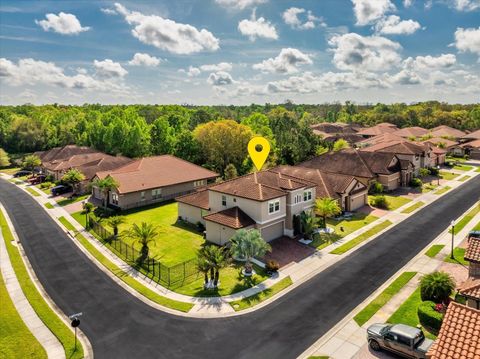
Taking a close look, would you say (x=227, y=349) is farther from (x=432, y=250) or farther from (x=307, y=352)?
(x=432, y=250)

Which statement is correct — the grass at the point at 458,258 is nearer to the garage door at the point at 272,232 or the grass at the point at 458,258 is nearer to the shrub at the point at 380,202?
the garage door at the point at 272,232

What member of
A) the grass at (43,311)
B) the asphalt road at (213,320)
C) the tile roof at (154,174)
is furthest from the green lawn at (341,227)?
the tile roof at (154,174)

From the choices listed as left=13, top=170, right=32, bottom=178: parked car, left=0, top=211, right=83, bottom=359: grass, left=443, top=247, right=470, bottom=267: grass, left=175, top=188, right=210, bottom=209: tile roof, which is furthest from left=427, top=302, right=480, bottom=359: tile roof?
left=13, top=170, right=32, bottom=178: parked car

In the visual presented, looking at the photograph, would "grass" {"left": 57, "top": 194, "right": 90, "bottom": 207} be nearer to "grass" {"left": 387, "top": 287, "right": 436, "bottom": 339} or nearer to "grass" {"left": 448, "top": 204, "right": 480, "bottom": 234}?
"grass" {"left": 387, "top": 287, "right": 436, "bottom": 339}

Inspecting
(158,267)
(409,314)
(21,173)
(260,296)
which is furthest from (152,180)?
(21,173)

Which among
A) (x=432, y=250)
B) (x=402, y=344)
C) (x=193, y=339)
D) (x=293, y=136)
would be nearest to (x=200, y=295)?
(x=193, y=339)

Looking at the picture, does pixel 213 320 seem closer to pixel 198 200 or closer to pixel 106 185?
pixel 198 200
